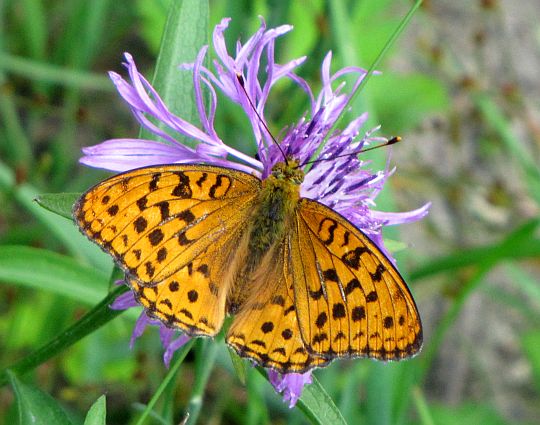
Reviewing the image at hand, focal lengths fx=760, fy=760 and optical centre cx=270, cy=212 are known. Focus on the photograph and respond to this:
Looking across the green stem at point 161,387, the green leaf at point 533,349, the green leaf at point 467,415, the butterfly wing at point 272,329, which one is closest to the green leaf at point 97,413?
the green stem at point 161,387

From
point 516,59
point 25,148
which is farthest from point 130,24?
point 516,59

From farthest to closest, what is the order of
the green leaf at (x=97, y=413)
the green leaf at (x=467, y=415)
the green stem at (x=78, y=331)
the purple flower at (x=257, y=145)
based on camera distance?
the green leaf at (x=467, y=415), the purple flower at (x=257, y=145), the green stem at (x=78, y=331), the green leaf at (x=97, y=413)

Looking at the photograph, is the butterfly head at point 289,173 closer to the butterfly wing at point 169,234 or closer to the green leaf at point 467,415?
the butterfly wing at point 169,234

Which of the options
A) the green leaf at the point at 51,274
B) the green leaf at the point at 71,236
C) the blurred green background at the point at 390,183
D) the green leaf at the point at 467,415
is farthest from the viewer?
the green leaf at the point at 467,415

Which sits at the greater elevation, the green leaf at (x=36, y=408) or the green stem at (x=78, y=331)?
the green stem at (x=78, y=331)

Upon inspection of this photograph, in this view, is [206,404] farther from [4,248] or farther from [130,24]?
[130,24]

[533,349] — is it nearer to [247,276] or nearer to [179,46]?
[247,276]

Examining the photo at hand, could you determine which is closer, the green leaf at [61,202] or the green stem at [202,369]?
the green leaf at [61,202]

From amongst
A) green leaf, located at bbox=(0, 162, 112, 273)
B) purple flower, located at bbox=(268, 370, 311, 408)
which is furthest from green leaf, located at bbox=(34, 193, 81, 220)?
green leaf, located at bbox=(0, 162, 112, 273)

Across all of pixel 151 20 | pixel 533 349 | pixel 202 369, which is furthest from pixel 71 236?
pixel 533 349
